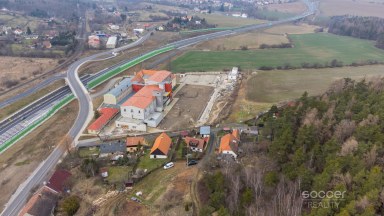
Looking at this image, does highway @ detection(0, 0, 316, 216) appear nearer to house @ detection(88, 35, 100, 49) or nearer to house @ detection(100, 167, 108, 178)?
house @ detection(88, 35, 100, 49)

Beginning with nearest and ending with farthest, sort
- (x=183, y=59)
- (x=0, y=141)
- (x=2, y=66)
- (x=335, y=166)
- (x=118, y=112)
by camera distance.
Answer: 1. (x=335, y=166)
2. (x=0, y=141)
3. (x=118, y=112)
4. (x=2, y=66)
5. (x=183, y=59)

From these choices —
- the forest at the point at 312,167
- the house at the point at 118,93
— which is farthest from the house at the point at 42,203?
the house at the point at 118,93

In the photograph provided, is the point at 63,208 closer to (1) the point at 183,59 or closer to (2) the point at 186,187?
(2) the point at 186,187

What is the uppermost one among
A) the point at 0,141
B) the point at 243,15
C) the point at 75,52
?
the point at 243,15

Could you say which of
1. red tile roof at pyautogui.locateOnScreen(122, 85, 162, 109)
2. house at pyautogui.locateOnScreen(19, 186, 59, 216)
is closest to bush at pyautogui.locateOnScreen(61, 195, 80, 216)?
house at pyautogui.locateOnScreen(19, 186, 59, 216)

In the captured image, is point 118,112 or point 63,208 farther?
point 118,112

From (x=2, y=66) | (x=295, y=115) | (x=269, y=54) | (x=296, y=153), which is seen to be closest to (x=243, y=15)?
(x=269, y=54)

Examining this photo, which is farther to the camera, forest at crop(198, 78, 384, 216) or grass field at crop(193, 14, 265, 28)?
grass field at crop(193, 14, 265, 28)

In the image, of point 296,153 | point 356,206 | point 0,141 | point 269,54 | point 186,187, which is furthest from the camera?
point 269,54
